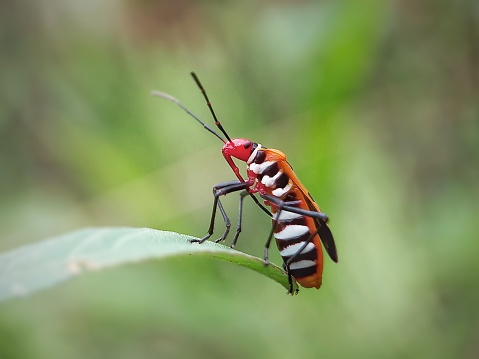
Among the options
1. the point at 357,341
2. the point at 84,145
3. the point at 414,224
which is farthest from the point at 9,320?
the point at 414,224

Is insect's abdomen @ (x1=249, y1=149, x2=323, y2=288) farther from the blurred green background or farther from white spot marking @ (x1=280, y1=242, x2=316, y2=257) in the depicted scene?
the blurred green background

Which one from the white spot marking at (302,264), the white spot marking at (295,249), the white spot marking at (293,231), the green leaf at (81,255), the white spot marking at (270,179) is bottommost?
the white spot marking at (302,264)

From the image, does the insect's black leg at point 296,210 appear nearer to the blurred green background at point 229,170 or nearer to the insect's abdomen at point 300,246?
the insect's abdomen at point 300,246

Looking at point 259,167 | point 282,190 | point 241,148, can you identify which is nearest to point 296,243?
point 282,190

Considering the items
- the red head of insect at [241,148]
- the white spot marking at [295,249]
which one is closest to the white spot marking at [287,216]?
the white spot marking at [295,249]

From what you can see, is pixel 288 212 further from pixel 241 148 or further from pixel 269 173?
pixel 241 148

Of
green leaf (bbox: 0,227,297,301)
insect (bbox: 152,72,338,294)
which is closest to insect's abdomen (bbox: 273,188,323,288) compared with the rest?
insect (bbox: 152,72,338,294)

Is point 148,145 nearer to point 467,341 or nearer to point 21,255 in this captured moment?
point 467,341

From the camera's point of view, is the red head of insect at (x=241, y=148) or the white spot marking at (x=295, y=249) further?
the red head of insect at (x=241, y=148)
